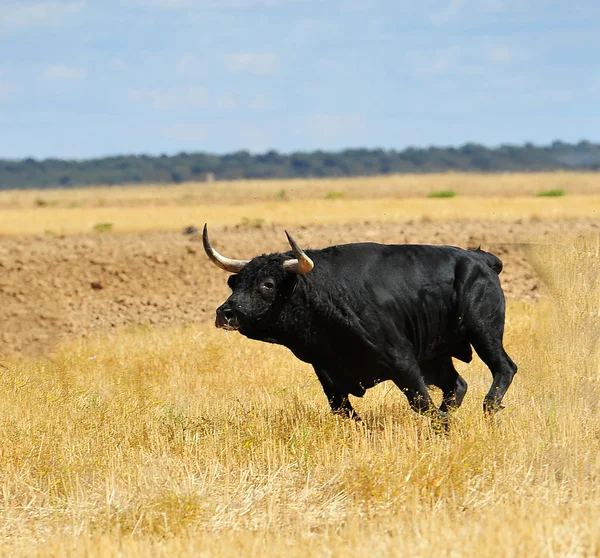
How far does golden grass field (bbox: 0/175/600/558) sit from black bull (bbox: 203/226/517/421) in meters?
0.44

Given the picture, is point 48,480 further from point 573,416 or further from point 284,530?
point 573,416

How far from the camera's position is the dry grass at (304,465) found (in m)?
6.79

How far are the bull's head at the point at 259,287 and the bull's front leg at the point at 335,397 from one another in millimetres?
701

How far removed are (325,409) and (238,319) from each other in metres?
1.67

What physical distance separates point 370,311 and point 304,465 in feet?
5.36

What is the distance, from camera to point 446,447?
861cm

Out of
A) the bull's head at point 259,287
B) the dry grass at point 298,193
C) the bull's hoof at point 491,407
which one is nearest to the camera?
the bull's head at point 259,287

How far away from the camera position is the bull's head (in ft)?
30.1

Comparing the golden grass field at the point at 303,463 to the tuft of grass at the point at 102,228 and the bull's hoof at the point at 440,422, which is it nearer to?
the bull's hoof at the point at 440,422

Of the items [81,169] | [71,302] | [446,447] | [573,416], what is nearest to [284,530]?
[446,447]

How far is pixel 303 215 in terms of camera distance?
39.1 meters

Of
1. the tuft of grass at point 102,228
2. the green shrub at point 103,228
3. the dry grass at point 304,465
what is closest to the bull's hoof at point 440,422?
the dry grass at point 304,465

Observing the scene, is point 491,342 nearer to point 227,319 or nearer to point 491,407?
point 491,407

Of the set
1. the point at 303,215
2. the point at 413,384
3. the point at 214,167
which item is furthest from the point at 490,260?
the point at 214,167
